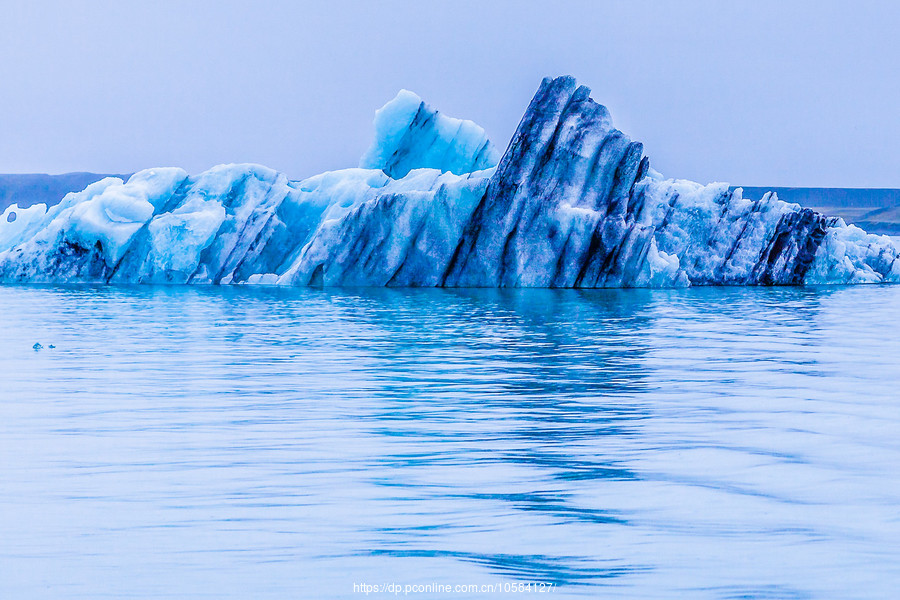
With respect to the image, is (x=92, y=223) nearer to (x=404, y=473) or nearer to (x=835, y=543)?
(x=404, y=473)

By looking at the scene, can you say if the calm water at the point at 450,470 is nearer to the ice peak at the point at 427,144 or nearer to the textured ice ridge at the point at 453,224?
the textured ice ridge at the point at 453,224

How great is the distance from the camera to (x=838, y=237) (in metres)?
38.0

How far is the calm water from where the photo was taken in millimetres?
4324

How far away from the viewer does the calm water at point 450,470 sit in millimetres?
4324

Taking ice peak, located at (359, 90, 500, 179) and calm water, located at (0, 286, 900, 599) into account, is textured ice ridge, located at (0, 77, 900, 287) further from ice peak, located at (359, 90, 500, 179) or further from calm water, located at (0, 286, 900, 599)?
calm water, located at (0, 286, 900, 599)

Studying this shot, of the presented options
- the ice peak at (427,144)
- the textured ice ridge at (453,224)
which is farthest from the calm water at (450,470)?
the ice peak at (427,144)

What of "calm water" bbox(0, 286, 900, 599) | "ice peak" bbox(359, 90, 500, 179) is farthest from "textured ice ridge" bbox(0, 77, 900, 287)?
"calm water" bbox(0, 286, 900, 599)

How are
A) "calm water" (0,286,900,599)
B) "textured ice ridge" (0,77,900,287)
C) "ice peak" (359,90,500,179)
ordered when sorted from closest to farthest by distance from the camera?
"calm water" (0,286,900,599), "textured ice ridge" (0,77,900,287), "ice peak" (359,90,500,179)

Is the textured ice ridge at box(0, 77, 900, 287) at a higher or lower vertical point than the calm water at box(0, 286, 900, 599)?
higher

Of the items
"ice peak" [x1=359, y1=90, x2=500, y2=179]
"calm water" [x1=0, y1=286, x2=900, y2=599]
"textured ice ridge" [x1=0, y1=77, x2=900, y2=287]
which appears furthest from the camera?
"ice peak" [x1=359, y1=90, x2=500, y2=179]

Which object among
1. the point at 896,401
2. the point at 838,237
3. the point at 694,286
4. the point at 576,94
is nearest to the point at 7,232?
the point at 576,94

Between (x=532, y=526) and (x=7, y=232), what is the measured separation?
125ft

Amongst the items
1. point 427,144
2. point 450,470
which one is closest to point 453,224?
point 427,144

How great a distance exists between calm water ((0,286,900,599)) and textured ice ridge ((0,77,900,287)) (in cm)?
1699
